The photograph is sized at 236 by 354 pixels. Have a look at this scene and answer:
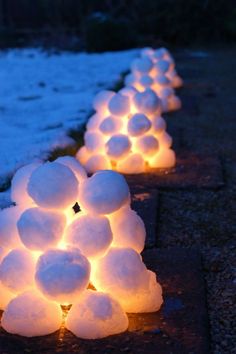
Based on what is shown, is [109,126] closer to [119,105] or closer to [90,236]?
[119,105]

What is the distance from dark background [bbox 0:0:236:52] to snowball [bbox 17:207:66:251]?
9140 mm

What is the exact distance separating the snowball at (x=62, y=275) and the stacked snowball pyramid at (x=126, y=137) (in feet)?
5.62

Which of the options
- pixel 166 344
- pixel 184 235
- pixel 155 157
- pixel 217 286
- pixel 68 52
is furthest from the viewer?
pixel 68 52

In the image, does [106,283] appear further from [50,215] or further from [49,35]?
[49,35]

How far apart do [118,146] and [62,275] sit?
5.80 ft

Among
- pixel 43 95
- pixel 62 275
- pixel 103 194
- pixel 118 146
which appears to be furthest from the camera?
pixel 43 95

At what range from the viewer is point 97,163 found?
350cm

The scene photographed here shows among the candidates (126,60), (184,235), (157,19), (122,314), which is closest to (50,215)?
(122,314)

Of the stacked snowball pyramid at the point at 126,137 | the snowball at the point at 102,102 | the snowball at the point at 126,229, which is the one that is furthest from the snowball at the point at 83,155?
the snowball at the point at 126,229

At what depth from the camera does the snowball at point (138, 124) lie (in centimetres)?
349

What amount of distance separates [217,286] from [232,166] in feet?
5.69

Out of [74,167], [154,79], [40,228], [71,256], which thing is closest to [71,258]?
[71,256]

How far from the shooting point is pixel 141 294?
1.89m

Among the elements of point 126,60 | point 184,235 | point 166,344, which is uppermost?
point 166,344
